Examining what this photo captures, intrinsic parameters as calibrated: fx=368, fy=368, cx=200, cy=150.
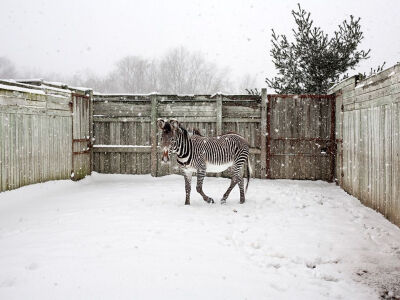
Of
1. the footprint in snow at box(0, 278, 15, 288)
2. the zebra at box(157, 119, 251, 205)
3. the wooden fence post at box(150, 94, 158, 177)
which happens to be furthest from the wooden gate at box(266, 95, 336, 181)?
the footprint in snow at box(0, 278, 15, 288)

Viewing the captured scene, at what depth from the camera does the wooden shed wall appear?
7.63 meters

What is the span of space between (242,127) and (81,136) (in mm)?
4939

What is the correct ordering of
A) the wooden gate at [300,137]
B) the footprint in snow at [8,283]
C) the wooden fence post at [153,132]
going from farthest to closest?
the wooden fence post at [153,132] < the wooden gate at [300,137] < the footprint in snow at [8,283]

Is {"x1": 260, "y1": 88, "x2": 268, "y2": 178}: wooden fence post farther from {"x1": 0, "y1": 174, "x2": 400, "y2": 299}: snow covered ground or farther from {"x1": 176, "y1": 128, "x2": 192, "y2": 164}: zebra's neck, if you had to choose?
{"x1": 176, "y1": 128, "x2": 192, "y2": 164}: zebra's neck

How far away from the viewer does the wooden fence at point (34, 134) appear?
764cm

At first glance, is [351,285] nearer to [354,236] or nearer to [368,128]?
[354,236]

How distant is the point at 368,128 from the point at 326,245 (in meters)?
3.48

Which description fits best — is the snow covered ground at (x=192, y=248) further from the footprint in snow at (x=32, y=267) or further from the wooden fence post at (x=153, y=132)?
the wooden fence post at (x=153, y=132)

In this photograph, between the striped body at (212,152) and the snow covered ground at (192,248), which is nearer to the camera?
the snow covered ground at (192,248)

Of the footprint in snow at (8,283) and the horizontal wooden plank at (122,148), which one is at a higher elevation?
the horizontal wooden plank at (122,148)

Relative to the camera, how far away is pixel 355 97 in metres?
8.59

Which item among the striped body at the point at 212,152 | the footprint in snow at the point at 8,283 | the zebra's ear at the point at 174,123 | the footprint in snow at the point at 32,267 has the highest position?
the zebra's ear at the point at 174,123

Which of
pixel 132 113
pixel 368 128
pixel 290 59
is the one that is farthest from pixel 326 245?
pixel 290 59

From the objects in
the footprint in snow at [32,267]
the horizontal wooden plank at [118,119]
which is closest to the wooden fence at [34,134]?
the horizontal wooden plank at [118,119]
